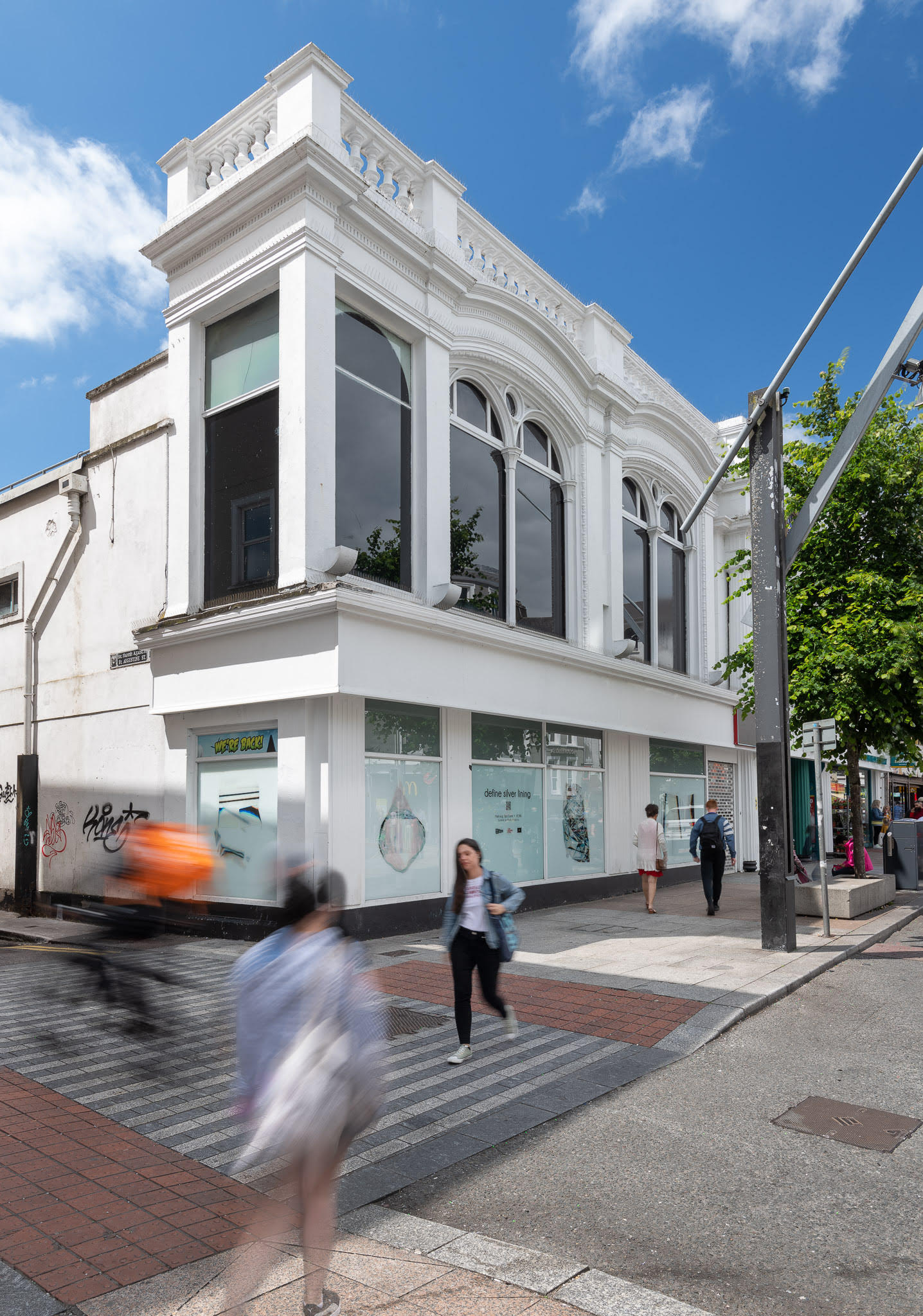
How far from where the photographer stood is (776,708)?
36.5 feet

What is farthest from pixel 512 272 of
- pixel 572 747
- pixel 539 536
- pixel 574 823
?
pixel 574 823

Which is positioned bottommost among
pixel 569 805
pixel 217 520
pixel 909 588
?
pixel 569 805

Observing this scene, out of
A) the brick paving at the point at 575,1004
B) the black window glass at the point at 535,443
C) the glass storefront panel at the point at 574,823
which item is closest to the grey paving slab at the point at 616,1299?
the brick paving at the point at 575,1004

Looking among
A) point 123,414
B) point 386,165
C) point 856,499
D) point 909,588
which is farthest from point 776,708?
point 123,414

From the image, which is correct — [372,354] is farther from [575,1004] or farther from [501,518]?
[575,1004]

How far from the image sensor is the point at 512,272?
16.1 m

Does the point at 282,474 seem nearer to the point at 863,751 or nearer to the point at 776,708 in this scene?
A: the point at 776,708

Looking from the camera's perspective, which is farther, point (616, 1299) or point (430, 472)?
point (430, 472)

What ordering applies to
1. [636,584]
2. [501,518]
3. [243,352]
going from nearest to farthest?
[243,352], [501,518], [636,584]

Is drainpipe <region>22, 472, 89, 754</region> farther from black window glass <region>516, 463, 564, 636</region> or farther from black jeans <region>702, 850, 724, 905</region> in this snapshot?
black jeans <region>702, 850, 724, 905</region>

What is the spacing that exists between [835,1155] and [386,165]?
13.2 metres

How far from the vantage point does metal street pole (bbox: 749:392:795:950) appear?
10727 mm

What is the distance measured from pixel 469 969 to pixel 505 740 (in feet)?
26.7

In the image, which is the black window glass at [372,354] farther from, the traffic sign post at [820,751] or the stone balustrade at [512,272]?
the traffic sign post at [820,751]
